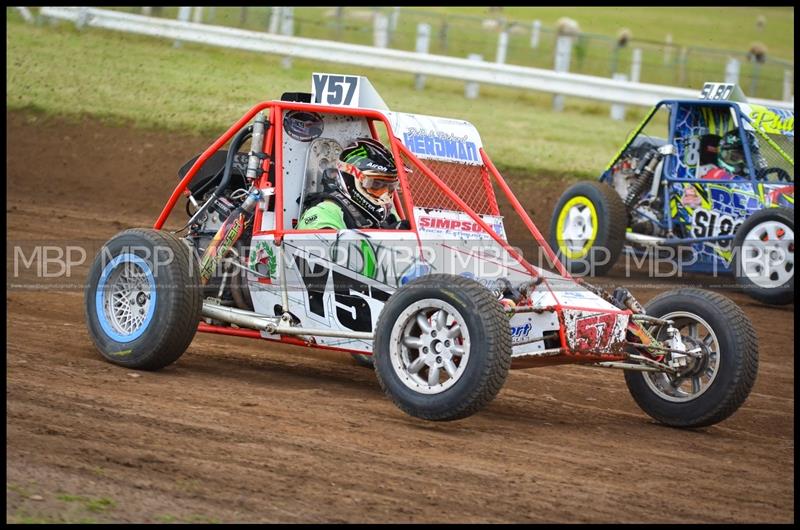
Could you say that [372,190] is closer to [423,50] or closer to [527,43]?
[423,50]

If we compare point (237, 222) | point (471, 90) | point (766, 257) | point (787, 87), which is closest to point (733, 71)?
point (787, 87)

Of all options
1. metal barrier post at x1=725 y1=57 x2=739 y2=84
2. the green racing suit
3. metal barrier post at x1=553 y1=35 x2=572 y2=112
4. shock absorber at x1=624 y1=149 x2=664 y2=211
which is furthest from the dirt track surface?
metal barrier post at x1=725 y1=57 x2=739 y2=84

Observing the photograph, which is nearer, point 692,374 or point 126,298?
point 692,374

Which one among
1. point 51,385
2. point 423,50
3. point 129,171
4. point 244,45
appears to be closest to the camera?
point 51,385

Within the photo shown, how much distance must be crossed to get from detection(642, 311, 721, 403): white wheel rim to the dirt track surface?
210 millimetres

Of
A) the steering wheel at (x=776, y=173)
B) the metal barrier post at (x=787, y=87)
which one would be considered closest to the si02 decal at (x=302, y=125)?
the steering wheel at (x=776, y=173)

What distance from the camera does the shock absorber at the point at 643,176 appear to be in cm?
1342

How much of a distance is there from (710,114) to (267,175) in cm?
711

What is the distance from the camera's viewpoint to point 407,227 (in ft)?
23.5

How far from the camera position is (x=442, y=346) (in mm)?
6297

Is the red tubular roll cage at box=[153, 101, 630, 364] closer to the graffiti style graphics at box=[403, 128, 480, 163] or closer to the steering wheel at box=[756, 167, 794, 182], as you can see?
the graffiti style graphics at box=[403, 128, 480, 163]

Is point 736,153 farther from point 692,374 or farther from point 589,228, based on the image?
point 692,374

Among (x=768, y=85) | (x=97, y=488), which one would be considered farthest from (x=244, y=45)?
Result: (x=97, y=488)

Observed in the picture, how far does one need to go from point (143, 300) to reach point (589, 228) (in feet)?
22.8
